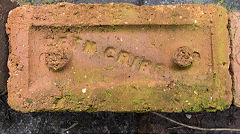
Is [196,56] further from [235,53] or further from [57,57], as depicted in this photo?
[57,57]

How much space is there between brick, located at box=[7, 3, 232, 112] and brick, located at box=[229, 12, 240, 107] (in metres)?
0.07

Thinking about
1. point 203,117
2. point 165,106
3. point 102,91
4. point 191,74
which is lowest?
point 203,117

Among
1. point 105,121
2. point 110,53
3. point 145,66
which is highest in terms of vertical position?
point 110,53

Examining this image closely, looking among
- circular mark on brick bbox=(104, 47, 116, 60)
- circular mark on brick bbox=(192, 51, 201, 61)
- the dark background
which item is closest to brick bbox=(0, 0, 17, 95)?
the dark background

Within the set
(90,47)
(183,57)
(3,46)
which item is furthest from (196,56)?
(3,46)

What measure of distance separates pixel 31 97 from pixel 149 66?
2.92ft

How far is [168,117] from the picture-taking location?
205 centimetres

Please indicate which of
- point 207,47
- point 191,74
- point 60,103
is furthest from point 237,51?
point 60,103

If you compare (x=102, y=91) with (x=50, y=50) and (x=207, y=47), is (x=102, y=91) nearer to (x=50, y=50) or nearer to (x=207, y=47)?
(x=50, y=50)

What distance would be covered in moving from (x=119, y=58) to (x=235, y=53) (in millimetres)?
889

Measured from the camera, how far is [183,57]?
149 cm

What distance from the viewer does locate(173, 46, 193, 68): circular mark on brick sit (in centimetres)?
149

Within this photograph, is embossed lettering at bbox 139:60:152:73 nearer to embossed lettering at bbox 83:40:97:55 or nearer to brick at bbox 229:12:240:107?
embossed lettering at bbox 83:40:97:55

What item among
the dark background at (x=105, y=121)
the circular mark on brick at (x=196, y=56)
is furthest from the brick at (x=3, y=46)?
the circular mark on brick at (x=196, y=56)
